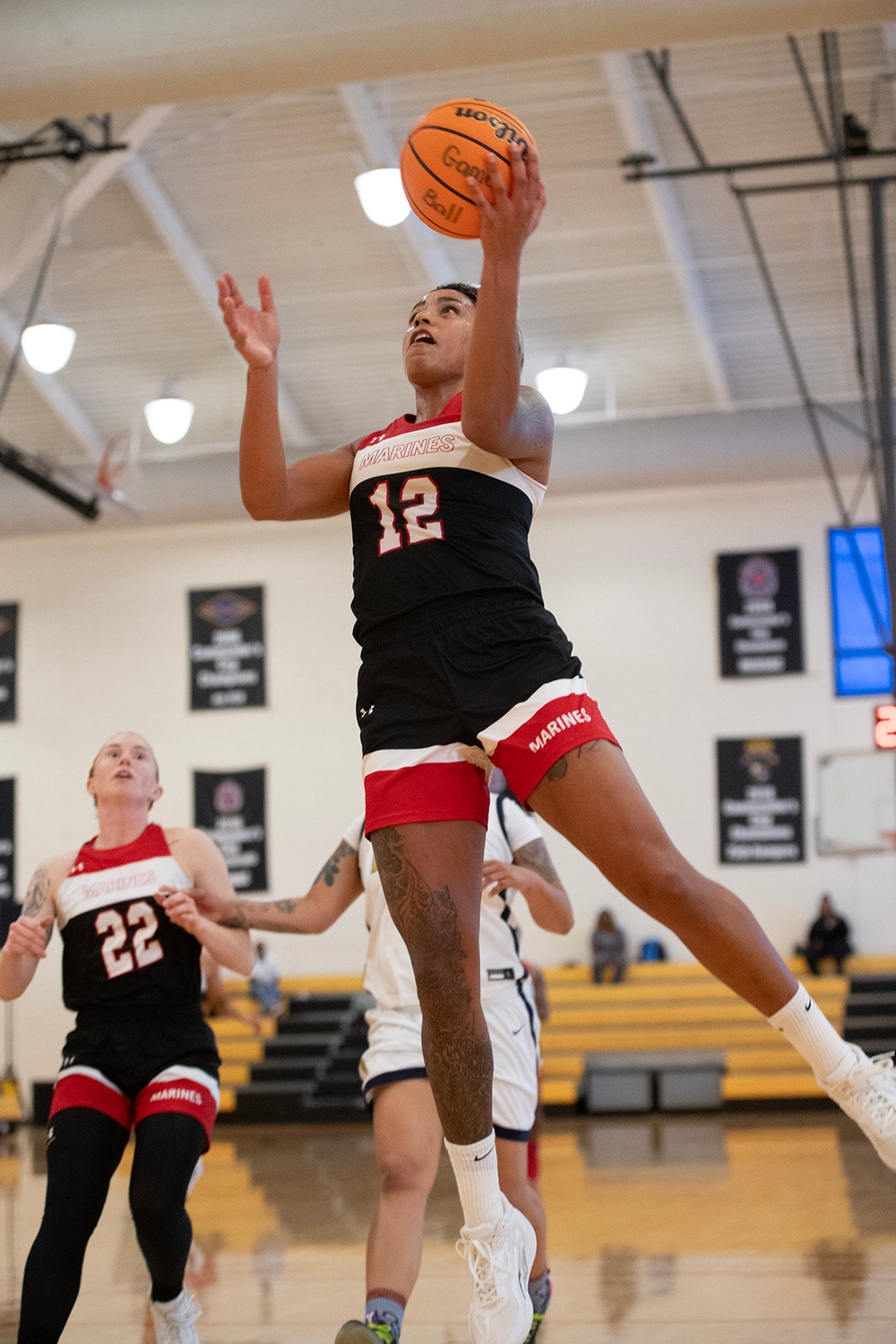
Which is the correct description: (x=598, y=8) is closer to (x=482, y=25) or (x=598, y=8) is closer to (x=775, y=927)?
(x=482, y=25)

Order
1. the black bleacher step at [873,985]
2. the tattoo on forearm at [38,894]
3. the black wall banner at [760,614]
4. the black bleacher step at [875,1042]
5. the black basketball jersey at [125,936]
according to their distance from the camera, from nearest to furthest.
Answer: the black basketball jersey at [125,936] → the tattoo on forearm at [38,894] → the black bleacher step at [875,1042] → the black bleacher step at [873,985] → the black wall banner at [760,614]

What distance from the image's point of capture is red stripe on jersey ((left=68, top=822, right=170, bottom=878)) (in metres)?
4.67

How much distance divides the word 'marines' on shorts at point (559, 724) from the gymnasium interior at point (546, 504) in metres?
5.53

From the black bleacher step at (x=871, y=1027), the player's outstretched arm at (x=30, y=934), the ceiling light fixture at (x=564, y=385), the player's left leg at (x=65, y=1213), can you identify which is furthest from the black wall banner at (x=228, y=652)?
the player's left leg at (x=65, y=1213)

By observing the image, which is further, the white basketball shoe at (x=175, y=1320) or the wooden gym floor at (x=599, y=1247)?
the wooden gym floor at (x=599, y=1247)

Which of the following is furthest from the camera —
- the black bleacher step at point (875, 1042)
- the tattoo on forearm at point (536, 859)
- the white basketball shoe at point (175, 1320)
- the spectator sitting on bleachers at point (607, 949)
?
the spectator sitting on bleachers at point (607, 949)

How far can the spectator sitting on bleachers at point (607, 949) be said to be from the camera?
50.3ft

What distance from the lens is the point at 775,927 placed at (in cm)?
1562

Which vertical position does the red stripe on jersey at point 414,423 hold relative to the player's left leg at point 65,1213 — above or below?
above

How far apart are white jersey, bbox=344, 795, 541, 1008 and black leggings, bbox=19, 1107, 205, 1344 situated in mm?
790

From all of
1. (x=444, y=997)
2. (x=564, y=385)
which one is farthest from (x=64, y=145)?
(x=444, y=997)

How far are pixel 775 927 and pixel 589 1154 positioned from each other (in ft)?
18.3

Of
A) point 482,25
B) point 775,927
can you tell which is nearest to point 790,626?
point 775,927

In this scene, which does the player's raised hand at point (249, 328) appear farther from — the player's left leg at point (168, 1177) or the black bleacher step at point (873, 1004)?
the black bleacher step at point (873, 1004)
